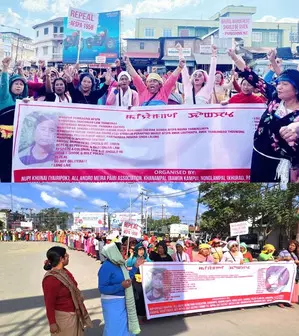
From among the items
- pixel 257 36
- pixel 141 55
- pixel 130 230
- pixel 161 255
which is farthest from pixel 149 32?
pixel 161 255

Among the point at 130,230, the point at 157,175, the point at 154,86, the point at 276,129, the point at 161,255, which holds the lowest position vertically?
the point at 161,255

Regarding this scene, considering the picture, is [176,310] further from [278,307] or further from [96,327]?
[278,307]

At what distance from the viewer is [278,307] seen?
362 inches

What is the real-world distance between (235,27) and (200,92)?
2.89 ft

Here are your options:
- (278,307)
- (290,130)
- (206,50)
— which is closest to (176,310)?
(278,307)

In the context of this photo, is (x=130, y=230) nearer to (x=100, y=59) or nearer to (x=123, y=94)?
(x=123, y=94)

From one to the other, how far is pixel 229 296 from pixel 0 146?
5.40 metres

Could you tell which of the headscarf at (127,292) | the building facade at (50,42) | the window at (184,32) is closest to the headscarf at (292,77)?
the window at (184,32)

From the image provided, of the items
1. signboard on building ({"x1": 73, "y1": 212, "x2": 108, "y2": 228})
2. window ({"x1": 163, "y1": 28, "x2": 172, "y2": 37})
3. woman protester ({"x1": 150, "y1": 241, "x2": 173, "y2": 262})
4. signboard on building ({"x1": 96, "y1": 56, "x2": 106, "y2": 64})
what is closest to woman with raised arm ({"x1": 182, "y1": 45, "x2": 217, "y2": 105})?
window ({"x1": 163, "y1": 28, "x2": 172, "y2": 37})

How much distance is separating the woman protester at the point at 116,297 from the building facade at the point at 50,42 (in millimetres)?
2384

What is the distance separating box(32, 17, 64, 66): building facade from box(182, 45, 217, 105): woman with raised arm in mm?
1519

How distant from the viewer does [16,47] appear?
5469 millimetres

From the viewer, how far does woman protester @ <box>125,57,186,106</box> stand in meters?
5.44

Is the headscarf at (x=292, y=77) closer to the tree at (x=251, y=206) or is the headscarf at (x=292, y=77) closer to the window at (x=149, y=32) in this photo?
the window at (x=149, y=32)
